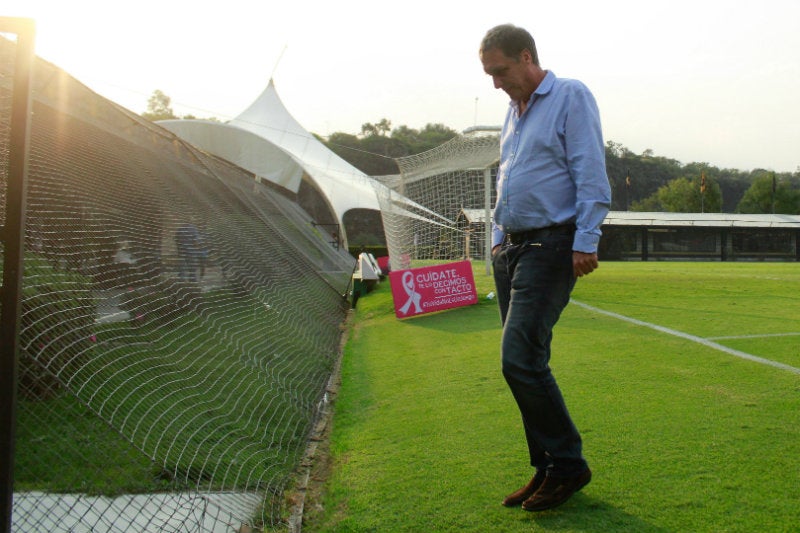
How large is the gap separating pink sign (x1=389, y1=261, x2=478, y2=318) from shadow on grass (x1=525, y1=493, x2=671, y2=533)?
5901 mm

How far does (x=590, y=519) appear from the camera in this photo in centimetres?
211

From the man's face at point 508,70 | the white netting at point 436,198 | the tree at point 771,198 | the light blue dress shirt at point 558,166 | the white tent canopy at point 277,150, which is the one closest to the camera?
the light blue dress shirt at point 558,166

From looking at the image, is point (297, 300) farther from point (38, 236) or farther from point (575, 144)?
point (575, 144)

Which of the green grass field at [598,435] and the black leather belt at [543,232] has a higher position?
the black leather belt at [543,232]

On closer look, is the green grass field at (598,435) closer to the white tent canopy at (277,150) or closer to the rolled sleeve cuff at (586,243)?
the rolled sleeve cuff at (586,243)

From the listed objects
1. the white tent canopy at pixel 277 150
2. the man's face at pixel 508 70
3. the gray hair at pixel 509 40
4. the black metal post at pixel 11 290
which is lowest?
the black metal post at pixel 11 290

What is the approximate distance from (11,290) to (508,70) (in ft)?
5.52

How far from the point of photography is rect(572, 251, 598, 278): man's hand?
2100 millimetres

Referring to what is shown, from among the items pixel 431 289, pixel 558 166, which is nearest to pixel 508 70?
pixel 558 166

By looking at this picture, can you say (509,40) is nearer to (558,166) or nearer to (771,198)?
(558,166)

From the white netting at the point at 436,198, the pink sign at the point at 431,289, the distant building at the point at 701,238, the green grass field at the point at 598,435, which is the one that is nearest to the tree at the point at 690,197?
the distant building at the point at 701,238

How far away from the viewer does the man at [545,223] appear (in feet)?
7.20

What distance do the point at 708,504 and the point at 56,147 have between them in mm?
3813

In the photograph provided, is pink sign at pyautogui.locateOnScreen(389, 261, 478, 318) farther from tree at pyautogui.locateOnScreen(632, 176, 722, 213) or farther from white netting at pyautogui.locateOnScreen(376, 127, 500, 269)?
tree at pyautogui.locateOnScreen(632, 176, 722, 213)
